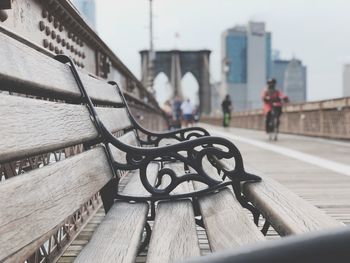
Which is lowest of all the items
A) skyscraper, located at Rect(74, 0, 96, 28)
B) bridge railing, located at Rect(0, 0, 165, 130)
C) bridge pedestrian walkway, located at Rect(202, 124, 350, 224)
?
bridge pedestrian walkway, located at Rect(202, 124, 350, 224)

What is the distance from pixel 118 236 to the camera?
1.47 metres

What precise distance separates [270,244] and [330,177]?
4582mm

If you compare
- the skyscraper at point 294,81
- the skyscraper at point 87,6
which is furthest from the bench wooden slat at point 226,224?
the skyscraper at point 294,81

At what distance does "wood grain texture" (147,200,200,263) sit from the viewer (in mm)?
1269

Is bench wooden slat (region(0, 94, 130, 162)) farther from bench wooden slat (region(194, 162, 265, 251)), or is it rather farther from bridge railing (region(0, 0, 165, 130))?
bench wooden slat (region(194, 162, 265, 251))

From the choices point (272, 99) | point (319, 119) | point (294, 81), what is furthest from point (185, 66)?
point (294, 81)

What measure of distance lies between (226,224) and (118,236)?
312 mm

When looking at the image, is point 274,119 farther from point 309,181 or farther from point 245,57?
point 245,57

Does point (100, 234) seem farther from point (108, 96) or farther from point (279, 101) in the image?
point (279, 101)

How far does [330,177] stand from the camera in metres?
4.85

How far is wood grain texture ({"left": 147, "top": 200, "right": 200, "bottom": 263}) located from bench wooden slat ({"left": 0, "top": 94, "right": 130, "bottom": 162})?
0.37 meters

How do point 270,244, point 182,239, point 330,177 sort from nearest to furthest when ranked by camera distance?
point 270,244
point 182,239
point 330,177

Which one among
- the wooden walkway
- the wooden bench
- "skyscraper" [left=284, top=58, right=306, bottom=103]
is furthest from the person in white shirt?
"skyscraper" [left=284, top=58, right=306, bottom=103]

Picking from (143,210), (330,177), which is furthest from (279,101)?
(143,210)
